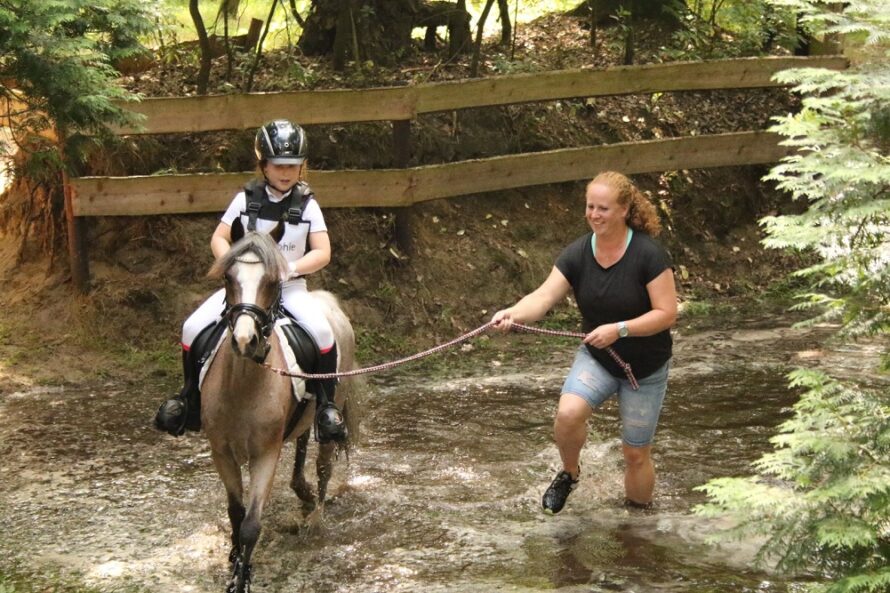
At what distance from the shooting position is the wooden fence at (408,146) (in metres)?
10.1

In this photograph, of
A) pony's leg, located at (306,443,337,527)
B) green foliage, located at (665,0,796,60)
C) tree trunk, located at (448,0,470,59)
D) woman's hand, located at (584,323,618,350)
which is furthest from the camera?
green foliage, located at (665,0,796,60)

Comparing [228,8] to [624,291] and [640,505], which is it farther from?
[640,505]

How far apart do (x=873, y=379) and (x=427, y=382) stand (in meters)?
3.74

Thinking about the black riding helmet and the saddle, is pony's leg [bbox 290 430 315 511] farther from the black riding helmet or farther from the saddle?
the black riding helmet

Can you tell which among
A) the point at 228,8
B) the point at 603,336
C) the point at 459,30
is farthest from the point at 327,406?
the point at 459,30

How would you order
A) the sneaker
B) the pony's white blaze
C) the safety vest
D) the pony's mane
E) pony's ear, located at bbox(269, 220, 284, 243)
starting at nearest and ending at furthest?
the pony's white blaze, the pony's mane, pony's ear, located at bbox(269, 220, 284, 243), the safety vest, the sneaker

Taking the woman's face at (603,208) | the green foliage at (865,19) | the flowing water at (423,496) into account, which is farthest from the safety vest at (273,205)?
the green foliage at (865,19)

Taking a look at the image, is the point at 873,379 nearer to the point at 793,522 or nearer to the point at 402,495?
the point at 402,495

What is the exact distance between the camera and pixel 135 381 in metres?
9.41

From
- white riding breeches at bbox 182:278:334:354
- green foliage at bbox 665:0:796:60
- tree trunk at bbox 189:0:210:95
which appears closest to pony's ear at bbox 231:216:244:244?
white riding breeches at bbox 182:278:334:354

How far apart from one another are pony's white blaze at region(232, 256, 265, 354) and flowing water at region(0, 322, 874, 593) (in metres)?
1.59

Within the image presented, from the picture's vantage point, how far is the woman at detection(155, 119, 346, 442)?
19.8ft

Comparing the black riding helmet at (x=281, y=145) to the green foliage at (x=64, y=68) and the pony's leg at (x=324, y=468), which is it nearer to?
the pony's leg at (x=324, y=468)

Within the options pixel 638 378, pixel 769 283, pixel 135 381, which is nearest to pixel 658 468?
pixel 638 378
